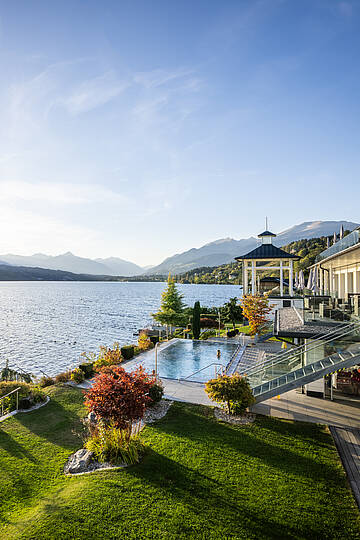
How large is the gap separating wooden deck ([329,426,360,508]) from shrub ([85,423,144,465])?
5.13 meters

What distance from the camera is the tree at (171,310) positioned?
30.9 m

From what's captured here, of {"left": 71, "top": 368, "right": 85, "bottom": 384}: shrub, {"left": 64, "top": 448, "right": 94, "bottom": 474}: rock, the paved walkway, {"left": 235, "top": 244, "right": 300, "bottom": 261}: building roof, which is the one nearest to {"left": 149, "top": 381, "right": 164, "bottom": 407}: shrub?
{"left": 64, "top": 448, "right": 94, "bottom": 474}: rock

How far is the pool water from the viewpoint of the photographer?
51.5ft

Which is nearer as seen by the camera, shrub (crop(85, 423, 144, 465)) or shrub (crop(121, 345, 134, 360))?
shrub (crop(85, 423, 144, 465))

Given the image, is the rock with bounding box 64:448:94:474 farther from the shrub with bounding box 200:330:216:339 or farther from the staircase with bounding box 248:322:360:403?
the shrub with bounding box 200:330:216:339

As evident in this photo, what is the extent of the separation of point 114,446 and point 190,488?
232cm

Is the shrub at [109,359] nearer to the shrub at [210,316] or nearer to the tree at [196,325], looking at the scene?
the tree at [196,325]

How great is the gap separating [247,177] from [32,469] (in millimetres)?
25175

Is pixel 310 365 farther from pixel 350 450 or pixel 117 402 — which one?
pixel 117 402

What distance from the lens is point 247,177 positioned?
1032 inches

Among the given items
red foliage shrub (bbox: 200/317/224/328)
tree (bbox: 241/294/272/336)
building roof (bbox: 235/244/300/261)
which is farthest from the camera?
red foliage shrub (bbox: 200/317/224/328)

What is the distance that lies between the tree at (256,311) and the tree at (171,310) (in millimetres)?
9900

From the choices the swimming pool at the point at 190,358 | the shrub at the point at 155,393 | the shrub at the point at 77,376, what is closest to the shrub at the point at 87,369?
the shrub at the point at 77,376

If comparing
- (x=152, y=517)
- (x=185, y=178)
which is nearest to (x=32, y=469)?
(x=152, y=517)
